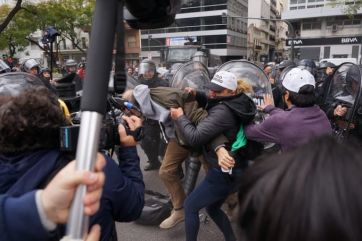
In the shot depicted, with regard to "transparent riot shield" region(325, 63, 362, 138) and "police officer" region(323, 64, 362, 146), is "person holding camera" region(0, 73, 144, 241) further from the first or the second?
"transparent riot shield" region(325, 63, 362, 138)

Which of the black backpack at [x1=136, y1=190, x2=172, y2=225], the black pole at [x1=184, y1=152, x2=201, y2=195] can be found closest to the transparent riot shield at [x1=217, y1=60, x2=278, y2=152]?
the black pole at [x1=184, y1=152, x2=201, y2=195]

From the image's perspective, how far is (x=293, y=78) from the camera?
9.78 feet

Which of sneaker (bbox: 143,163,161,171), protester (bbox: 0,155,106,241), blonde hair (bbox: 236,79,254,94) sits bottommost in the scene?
sneaker (bbox: 143,163,161,171)

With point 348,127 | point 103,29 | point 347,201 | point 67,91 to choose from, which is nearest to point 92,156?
point 103,29

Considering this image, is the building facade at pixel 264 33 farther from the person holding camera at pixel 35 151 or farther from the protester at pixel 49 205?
the protester at pixel 49 205

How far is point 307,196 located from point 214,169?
2334 mm

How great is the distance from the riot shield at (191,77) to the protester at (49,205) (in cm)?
328

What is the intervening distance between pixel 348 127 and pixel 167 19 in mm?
3132

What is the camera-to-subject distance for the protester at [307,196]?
0.71 m

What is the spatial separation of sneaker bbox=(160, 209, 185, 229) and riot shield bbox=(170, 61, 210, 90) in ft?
4.90

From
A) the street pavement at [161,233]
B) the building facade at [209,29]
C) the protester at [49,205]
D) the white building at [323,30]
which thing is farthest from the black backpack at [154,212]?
the building facade at [209,29]

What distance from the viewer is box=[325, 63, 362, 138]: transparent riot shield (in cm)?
361

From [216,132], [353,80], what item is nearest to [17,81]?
[216,132]

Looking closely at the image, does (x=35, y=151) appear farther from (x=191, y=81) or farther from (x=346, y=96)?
(x=346, y=96)
